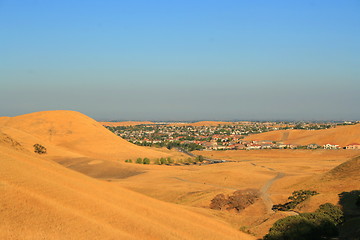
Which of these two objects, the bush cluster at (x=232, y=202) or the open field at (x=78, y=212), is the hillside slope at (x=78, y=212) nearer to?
the open field at (x=78, y=212)

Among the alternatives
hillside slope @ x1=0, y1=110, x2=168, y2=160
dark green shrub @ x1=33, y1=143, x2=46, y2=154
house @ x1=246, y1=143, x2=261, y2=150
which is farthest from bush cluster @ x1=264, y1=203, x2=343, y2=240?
house @ x1=246, y1=143, x2=261, y2=150

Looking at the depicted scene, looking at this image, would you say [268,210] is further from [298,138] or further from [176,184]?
[298,138]

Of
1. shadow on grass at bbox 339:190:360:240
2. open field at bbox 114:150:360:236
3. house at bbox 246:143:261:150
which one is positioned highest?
shadow on grass at bbox 339:190:360:240

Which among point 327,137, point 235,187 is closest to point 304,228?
point 235,187

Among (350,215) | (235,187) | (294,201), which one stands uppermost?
(350,215)

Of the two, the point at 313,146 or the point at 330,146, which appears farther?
the point at 313,146

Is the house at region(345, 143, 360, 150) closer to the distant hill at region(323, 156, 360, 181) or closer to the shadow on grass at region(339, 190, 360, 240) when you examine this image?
the distant hill at region(323, 156, 360, 181)

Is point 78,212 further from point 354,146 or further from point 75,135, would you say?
point 354,146

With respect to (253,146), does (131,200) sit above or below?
above
